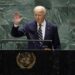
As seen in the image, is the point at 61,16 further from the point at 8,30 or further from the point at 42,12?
the point at 42,12

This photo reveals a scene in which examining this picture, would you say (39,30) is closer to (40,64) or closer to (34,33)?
(34,33)

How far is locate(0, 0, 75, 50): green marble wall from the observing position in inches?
328

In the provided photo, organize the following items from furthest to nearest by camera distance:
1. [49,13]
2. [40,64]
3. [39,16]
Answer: [49,13]
[39,16]
[40,64]

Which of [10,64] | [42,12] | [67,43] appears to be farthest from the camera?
[67,43]

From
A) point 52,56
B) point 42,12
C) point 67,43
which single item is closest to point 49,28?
point 42,12

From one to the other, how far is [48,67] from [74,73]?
297mm

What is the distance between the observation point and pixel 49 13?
27.3 ft

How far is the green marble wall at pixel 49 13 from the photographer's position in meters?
8.34

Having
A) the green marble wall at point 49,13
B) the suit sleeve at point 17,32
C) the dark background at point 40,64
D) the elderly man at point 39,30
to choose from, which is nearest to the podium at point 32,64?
the dark background at point 40,64

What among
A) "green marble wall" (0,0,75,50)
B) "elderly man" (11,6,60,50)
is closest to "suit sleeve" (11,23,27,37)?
"elderly man" (11,6,60,50)

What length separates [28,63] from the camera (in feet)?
15.5

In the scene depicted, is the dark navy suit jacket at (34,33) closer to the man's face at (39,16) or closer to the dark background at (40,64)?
the man's face at (39,16)

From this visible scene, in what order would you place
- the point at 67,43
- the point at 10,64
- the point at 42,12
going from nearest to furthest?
the point at 10,64 → the point at 42,12 → the point at 67,43

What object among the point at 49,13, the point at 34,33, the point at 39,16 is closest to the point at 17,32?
the point at 34,33
